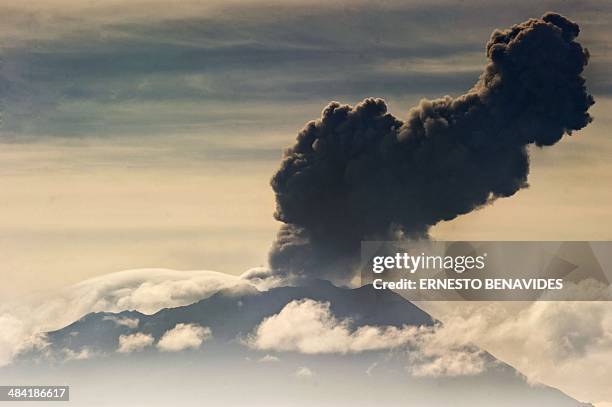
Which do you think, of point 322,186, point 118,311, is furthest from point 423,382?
point 118,311

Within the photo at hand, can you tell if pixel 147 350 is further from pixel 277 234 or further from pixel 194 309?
pixel 277 234

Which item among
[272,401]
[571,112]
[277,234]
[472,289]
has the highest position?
[571,112]

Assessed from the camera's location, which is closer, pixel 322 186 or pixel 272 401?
pixel 272 401
